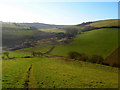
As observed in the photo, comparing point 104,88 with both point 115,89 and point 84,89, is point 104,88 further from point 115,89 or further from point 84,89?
point 84,89

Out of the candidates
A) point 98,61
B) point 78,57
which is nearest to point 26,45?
point 78,57

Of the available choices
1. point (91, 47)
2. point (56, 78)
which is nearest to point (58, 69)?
point (56, 78)

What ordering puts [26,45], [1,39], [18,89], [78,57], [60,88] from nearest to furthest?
1. [18,89]
2. [60,88]
3. [78,57]
4. [26,45]
5. [1,39]

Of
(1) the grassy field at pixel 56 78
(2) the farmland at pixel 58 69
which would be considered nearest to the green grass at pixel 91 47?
(2) the farmland at pixel 58 69

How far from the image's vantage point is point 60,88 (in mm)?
17047

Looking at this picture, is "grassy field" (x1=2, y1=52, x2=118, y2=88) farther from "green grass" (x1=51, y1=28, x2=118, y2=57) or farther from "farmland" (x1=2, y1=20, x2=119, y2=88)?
"green grass" (x1=51, y1=28, x2=118, y2=57)

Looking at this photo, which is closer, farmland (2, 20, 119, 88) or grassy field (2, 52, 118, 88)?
grassy field (2, 52, 118, 88)

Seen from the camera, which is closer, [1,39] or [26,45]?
[26,45]

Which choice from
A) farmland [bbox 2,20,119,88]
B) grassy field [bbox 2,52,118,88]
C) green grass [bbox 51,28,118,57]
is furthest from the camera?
green grass [bbox 51,28,118,57]

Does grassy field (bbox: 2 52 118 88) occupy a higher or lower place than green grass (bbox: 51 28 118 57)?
lower

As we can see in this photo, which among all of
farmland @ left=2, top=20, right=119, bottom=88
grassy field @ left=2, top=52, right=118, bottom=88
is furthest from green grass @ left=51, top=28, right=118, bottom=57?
grassy field @ left=2, top=52, right=118, bottom=88

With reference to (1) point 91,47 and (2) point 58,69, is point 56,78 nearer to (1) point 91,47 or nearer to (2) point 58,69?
(2) point 58,69

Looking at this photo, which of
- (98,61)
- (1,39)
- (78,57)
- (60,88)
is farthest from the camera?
(1,39)

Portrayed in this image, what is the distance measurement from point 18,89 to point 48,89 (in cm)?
436
